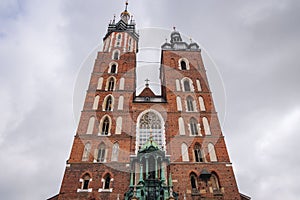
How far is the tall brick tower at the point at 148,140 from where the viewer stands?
1636 centimetres

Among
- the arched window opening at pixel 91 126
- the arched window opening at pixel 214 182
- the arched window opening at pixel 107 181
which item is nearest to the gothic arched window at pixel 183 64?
the arched window opening at pixel 91 126

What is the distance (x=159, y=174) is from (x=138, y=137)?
4.01 m

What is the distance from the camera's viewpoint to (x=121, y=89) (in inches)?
931

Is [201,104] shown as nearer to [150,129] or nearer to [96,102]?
[150,129]

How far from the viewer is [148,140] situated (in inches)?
723

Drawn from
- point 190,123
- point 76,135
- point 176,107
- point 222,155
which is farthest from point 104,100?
point 222,155

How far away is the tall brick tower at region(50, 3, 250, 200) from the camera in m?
16.4

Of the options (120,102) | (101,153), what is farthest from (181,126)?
(101,153)

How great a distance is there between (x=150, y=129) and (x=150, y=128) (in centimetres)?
14

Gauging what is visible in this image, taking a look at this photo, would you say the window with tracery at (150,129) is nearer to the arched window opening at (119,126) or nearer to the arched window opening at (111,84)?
the arched window opening at (119,126)

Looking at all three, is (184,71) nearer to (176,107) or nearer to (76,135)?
(176,107)

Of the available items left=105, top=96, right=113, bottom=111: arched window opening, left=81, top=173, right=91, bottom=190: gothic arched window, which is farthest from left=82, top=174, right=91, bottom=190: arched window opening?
left=105, top=96, right=113, bottom=111: arched window opening

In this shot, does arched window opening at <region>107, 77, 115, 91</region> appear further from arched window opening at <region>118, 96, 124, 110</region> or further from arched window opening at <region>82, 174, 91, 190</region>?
arched window opening at <region>82, 174, 91, 190</region>

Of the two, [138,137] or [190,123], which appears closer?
[138,137]
